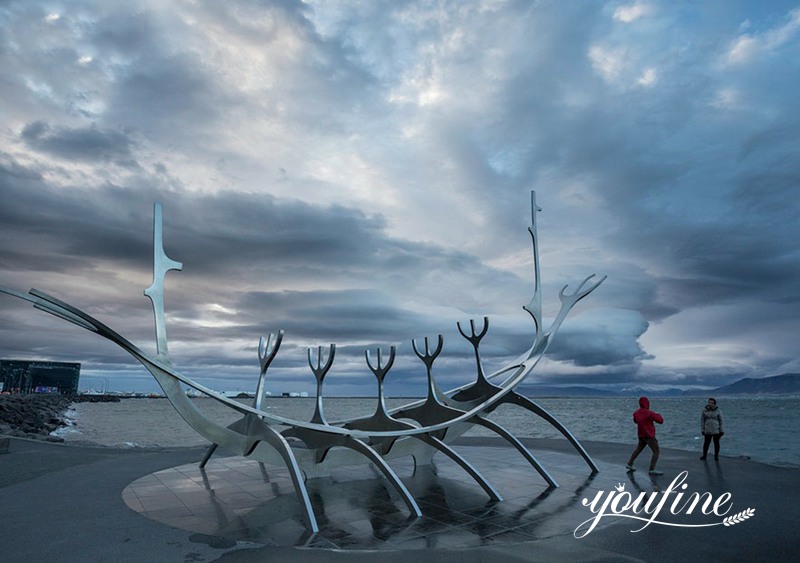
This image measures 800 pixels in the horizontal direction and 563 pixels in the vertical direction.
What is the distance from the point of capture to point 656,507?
9586mm

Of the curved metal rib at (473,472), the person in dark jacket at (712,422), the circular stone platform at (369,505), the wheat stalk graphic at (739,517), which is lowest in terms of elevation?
the circular stone platform at (369,505)

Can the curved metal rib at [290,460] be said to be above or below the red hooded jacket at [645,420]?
below

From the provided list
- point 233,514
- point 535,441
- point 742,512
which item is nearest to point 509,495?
point 742,512

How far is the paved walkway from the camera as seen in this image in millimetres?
7004

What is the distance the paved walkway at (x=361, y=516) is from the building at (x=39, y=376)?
513 ft

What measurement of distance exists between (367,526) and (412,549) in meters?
1.52

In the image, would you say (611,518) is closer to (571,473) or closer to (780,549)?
(780,549)

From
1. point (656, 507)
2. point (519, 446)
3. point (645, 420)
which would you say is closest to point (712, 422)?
point (645, 420)

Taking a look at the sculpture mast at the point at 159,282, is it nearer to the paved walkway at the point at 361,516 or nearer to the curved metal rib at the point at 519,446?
the paved walkway at the point at 361,516

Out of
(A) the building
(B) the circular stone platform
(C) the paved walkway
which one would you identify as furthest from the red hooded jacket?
(A) the building

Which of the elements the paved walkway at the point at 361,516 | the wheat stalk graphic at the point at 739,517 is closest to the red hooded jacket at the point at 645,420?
the paved walkway at the point at 361,516

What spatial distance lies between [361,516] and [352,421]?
4.50 metres

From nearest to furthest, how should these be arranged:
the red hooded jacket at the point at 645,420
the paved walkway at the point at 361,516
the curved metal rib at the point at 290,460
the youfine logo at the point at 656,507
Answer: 1. the paved walkway at the point at 361,516
2. the curved metal rib at the point at 290,460
3. the youfine logo at the point at 656,507
4. the red hooded jacket at the point at 645,420

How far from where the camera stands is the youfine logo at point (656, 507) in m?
8.52
